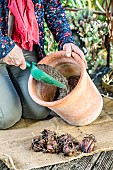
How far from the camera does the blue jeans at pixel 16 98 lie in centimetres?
209

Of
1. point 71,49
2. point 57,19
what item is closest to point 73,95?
point 71,49

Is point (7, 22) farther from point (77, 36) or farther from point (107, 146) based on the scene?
point (77, 36)

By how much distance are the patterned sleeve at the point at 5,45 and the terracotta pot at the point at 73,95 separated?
0.63 ft

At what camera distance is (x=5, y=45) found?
1955mm

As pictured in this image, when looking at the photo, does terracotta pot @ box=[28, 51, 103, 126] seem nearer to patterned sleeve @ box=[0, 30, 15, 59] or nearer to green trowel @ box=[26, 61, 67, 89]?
green trowel @ box=[26, 61, 67, 89]

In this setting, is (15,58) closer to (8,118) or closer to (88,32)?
(8,118)

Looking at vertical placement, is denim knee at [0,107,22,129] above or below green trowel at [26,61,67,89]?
below

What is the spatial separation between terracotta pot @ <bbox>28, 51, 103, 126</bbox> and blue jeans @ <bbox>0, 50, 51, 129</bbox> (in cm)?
11

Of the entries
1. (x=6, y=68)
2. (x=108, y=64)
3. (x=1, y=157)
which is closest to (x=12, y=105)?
(x=6, y=68)

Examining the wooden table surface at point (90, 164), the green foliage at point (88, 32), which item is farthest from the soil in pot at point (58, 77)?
the green foliage at point (88, 32)

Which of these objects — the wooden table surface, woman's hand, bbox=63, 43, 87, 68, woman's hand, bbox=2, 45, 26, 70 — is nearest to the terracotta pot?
woman's hand, bbox=63, 43, 87, 68

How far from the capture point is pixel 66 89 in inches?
81.0

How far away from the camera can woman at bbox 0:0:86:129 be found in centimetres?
199

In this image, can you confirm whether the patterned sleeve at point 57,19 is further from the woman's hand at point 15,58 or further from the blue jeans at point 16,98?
the woman's hand at point 15,58
